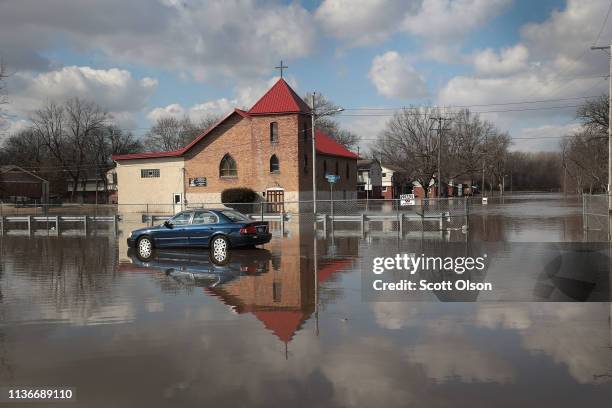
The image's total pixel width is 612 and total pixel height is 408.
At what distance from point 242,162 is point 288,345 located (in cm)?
4416

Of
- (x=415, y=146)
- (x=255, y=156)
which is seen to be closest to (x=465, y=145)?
(x=415, y=146)

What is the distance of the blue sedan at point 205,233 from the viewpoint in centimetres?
1683

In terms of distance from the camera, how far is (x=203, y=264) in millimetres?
14758

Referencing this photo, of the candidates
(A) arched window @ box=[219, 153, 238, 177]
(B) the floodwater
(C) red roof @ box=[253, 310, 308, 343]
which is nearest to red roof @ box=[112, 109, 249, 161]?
(A) arched window @ box=[219, 153, 238, 177]

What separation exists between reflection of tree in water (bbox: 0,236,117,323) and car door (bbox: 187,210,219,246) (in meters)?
2.43

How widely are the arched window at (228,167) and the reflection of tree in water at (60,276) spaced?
28463 millimetres

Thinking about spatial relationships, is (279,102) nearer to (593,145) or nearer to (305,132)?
(305,132)

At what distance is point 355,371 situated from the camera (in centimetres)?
588

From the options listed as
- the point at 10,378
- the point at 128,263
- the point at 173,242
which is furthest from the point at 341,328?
the point at 173,242

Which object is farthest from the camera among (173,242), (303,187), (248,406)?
(303,187)

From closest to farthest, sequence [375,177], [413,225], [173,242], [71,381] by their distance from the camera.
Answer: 1. [71,381]
2. [173,242]
3. [413,225]
4. [375,177]

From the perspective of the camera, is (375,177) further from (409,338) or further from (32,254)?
(409,338)

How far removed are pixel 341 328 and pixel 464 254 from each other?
31.0ft

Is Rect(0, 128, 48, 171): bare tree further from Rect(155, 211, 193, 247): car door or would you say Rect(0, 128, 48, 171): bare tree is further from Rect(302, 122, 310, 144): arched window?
Rect(155, 211, 193, 247): car door
